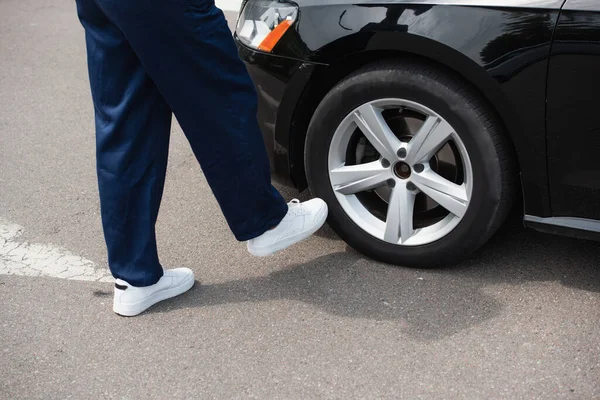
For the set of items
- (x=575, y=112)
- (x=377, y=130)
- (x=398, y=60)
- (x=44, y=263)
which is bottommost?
(x=44, y=263)

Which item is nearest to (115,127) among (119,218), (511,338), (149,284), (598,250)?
(119,218)

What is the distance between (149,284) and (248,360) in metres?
0.52

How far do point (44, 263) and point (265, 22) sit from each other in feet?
4.43

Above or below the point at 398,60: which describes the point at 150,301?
below

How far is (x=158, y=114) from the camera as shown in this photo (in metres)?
2.84

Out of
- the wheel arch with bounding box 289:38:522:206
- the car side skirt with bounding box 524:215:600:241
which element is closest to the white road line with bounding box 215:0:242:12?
the wheel arch with bounding box 289:38:522:206

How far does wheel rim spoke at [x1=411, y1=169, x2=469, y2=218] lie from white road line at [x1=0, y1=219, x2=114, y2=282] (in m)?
1.28

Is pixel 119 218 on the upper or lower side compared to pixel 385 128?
lower

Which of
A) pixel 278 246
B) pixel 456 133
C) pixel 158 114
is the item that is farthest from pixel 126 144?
pixel 456 133

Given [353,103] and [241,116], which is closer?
[241,116]

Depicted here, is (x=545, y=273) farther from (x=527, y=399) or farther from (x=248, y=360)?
(x=248, y=360)

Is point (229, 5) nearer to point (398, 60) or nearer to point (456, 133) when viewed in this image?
point (398, 60)

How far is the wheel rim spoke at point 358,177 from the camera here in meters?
3.12

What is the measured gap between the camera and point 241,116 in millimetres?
2828
